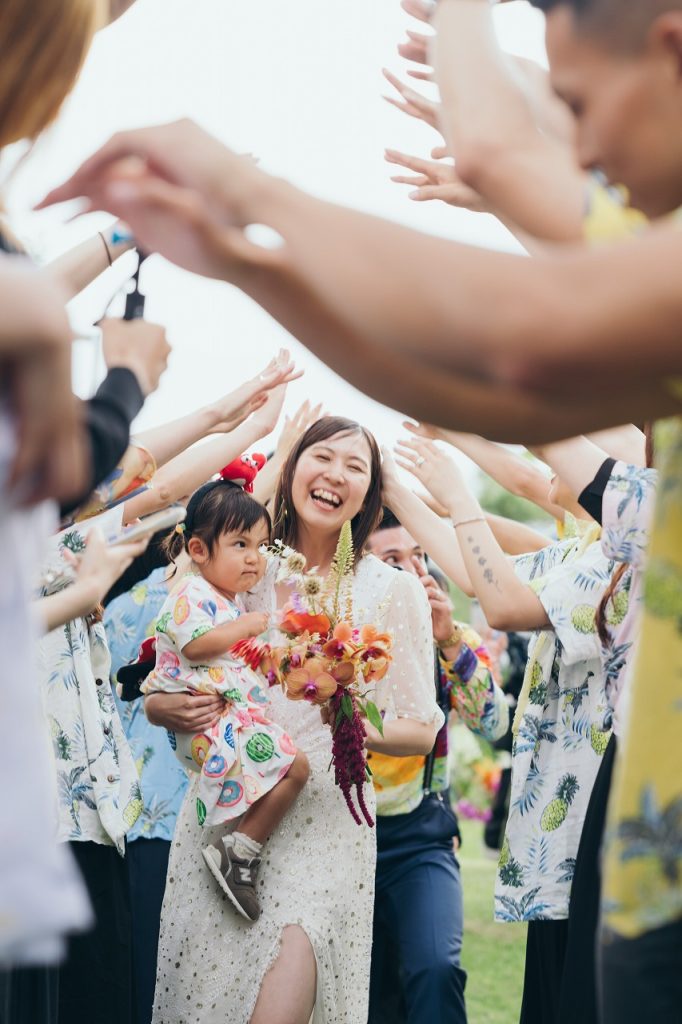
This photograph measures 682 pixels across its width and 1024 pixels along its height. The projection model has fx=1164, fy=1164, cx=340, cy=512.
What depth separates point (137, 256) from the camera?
1857 millimetres

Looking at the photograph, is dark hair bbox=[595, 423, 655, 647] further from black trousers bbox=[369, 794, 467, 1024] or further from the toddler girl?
black trousers bbox=[369, 794, 467, 1024]

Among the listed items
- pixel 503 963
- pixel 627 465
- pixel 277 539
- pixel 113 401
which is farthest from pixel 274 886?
pixel 503 963

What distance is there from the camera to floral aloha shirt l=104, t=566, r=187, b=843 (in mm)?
4523

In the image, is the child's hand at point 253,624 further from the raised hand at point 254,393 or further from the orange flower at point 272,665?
the raised hand at point 254,393

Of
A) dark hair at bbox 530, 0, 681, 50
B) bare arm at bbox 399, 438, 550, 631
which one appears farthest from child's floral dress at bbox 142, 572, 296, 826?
dark hair at bbox 530, 0, 681, 50

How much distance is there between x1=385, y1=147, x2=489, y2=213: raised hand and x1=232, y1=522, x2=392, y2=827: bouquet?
4.06ft

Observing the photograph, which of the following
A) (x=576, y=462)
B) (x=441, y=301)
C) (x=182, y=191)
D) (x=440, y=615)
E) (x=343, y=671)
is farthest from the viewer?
(x=440, y=615)

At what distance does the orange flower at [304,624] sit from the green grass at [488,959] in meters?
3.00

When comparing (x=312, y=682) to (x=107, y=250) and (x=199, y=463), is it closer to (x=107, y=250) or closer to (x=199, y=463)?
(x=199, y=463)

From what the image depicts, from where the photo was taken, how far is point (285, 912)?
139 inches

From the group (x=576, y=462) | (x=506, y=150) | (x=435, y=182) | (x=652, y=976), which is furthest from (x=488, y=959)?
(x=506, y=150)

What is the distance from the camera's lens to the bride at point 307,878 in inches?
137

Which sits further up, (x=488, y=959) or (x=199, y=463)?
(x=199, y=463)

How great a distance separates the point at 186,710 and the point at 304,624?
0.48 meters
